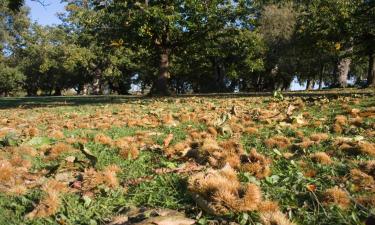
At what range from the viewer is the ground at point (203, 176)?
8.63ft

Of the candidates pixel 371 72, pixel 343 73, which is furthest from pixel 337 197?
pixel 343 73

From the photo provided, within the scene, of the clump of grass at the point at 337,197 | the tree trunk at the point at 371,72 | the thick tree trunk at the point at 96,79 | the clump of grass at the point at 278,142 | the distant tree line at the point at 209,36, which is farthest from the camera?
the thick tree trunk at the point at 96,79

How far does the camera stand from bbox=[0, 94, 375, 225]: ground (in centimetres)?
263

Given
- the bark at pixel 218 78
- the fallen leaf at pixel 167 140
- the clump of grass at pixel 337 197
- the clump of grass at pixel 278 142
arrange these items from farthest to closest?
the bark at pixel 218 78 → the fallen leaf at pixel 167 140 → the clump of grass at pixel 278 142 → the clump of grass at pixel 337 197

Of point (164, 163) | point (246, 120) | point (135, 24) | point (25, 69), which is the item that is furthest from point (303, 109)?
point (25, 69)

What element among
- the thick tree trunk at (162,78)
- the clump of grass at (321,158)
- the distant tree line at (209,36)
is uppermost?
the distant tree line at (209,36)

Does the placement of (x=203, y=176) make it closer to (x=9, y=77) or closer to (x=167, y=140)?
(x=167, y=140)

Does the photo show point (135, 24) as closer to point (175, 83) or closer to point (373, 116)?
point (373, 116)

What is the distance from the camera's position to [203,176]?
10.1 ft

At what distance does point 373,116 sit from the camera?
560 centimetres

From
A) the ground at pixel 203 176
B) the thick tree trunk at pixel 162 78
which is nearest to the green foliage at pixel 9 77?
the thick tree trunk at pixel 162 78

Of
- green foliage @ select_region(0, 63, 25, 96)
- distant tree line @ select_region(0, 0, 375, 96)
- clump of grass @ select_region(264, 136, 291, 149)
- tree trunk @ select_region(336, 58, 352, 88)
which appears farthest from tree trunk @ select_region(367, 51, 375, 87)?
green foliage @ select_region(0, 63, 25, 96)

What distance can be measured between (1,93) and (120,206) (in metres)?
65.7

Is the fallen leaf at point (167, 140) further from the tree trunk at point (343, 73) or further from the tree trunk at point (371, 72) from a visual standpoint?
the tree trunk at point (343, 73)
